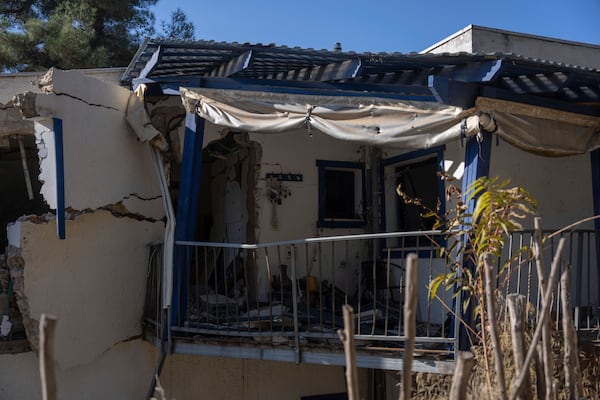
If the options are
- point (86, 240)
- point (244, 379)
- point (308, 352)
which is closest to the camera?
point (308, 352)

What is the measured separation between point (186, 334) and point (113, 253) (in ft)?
4.26

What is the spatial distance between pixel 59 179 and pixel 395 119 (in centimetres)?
332

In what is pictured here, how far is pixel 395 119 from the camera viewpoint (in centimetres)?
581

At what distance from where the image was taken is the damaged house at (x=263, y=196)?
5.78 m

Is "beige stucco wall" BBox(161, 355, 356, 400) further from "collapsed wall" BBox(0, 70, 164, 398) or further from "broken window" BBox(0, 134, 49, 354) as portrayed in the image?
"broken window" BBox(0, 134, 49, 354)

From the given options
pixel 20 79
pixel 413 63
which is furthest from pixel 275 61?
pixel 20 79

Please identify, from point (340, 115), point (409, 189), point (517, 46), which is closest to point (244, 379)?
point (409, 189)

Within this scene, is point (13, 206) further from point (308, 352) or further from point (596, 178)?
point (596, 178)

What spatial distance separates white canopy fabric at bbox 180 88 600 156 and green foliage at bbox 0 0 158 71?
7.71m

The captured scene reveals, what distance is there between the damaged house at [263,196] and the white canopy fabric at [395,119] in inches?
0.6

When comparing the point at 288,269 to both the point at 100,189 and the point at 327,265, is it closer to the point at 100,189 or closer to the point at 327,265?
the point at 327,265

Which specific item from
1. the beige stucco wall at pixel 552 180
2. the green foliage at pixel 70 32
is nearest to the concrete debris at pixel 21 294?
the beige stucco wall at pixel 552 180

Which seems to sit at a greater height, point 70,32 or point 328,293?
point 70,32

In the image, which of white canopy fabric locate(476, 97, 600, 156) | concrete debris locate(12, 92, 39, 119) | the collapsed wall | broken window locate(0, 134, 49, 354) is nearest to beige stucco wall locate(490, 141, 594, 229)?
white canopy fabric locate(476, 97, 600, 156)
